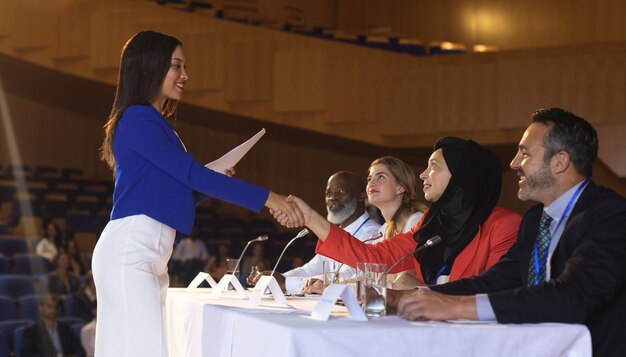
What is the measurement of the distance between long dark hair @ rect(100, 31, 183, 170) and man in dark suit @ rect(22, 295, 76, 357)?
3648 mm

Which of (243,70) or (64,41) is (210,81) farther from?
(64,41)

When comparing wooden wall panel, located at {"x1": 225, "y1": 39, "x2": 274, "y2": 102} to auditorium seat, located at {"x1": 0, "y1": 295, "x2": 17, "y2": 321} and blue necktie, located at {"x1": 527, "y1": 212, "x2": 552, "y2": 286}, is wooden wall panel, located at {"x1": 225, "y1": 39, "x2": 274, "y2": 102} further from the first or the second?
blue necktie, located at {"x1": 527, "y1": 212, "x2": 552, "y2": 286}

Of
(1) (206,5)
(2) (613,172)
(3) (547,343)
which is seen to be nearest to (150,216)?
(3) (547,343)

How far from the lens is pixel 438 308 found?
7.57 ft

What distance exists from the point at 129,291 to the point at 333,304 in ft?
2.36

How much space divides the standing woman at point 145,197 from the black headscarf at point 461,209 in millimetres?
560

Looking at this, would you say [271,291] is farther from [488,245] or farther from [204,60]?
[204,60]

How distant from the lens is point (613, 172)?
9.84m

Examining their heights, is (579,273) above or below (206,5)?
below

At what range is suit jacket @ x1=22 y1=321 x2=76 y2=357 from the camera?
6.23 meters

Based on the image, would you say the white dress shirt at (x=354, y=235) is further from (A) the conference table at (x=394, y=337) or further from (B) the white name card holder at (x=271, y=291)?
(A) the conference table at (x=394, y=337)

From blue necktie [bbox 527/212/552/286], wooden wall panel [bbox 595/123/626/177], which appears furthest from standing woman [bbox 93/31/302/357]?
wooden wall panel [bbox 595/123/626/177]

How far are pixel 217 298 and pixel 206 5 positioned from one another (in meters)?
10.4

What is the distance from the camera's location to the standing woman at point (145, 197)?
108 inches
